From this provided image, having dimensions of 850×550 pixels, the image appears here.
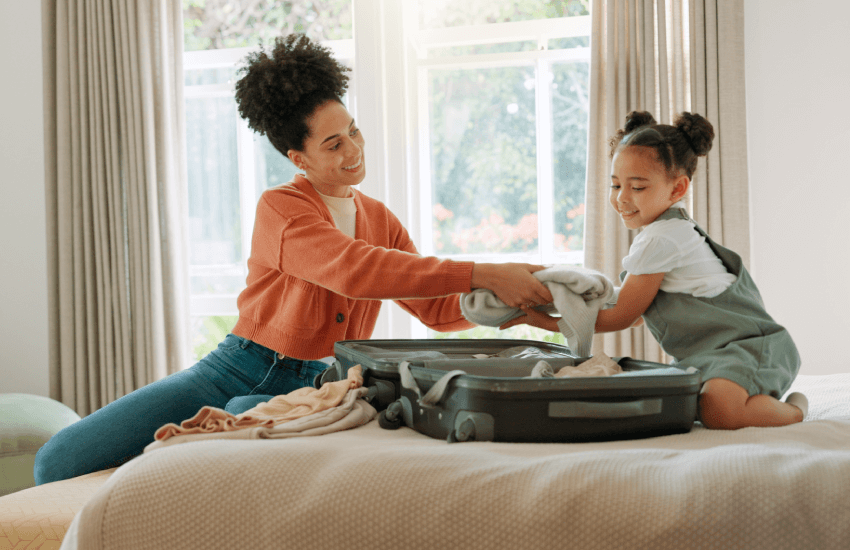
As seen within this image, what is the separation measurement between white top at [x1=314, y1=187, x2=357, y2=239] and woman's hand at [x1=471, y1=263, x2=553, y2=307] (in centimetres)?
47

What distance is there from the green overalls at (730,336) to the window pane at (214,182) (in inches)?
97.3

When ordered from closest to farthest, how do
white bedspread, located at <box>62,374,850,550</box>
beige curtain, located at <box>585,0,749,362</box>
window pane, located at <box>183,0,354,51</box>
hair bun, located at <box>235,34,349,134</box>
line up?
white bedspread, located at <box>62,374,850,550</box> < hair bun, located at <box>235,34,349,134</box> < beige curtain, located at <box>585,0,749,362</box> < window pane, located at <box>183,0,354,51</box>

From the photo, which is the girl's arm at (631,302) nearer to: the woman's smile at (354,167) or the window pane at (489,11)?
the woman's smile at (354,167)

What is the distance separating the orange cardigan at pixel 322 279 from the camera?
1290 mm

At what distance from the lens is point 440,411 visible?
0.95 meters

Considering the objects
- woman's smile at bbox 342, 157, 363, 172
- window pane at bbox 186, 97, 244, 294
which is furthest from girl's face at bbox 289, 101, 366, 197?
window pane at bbox 186, 97, 244, 294

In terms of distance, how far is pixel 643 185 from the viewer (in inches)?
52.2

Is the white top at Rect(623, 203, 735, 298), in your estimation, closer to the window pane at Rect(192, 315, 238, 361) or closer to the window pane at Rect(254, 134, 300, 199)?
the window pane at Rect(254, 134, 300, 199)

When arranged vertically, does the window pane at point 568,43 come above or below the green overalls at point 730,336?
above

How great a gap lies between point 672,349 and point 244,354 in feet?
3.15

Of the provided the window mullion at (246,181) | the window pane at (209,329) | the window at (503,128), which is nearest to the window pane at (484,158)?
the window at (503,128)

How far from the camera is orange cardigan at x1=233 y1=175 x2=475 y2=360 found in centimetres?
129

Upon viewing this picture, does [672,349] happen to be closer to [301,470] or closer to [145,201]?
[301,470]

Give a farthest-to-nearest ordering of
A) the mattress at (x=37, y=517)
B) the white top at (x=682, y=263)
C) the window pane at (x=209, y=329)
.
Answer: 1. the window pane at (x=209, y=329)
2. the white top at (x=682, y=263)
3. the mattress at (x=37, y=517)
